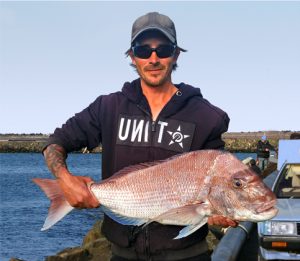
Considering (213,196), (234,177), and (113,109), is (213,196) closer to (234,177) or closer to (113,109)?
(234,177)

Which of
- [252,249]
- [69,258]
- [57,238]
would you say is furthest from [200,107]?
[57,238]

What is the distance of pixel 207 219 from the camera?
3668mm

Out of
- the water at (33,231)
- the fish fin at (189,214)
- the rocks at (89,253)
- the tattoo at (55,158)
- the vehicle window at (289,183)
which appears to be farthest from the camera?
the water at (33,231)

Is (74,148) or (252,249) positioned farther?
(252,249)

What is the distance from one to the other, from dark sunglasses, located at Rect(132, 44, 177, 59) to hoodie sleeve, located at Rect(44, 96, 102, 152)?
45 centimetres

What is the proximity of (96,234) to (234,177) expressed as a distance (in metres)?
13.9

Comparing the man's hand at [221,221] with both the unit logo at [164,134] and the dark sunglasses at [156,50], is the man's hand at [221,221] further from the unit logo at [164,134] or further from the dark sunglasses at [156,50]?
the dark sunglasses at [156,50]

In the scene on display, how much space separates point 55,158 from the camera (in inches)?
156

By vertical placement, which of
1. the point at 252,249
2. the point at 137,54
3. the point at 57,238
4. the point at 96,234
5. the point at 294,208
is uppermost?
the point at 137,54

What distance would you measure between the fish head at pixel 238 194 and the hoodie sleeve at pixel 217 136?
35 centimetres

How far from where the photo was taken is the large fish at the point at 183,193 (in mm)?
3637

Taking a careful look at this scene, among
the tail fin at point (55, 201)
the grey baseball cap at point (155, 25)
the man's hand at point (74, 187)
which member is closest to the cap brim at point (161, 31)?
the grey baseball cap at point (155, 25)

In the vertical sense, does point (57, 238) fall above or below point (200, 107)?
below

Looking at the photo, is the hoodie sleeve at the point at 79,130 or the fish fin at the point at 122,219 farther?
the hoodie sleeve at the point at 79,130
